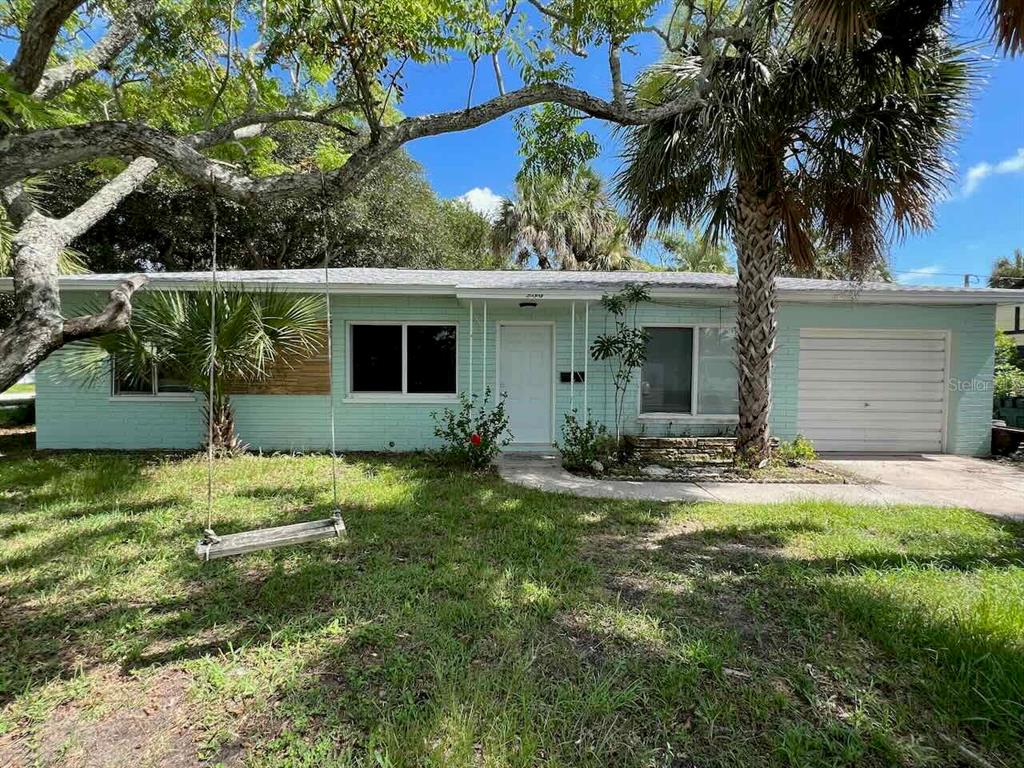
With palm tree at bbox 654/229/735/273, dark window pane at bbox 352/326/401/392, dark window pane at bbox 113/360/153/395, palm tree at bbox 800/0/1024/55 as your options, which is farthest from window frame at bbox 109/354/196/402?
palm tree at bbox 654/229/735/273

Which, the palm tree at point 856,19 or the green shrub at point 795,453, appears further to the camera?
the green shrub at point 795,453

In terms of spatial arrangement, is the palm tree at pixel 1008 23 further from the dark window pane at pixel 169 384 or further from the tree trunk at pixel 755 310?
the dark window pane at pixel 169 384

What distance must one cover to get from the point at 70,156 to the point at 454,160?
12125mm

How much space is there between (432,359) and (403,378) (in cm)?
60

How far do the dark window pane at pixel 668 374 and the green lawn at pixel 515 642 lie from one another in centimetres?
385

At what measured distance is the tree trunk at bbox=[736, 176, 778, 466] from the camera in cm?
720

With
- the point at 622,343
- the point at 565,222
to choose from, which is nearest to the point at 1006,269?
the point at 565,222

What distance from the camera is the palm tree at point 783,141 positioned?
5961 mm

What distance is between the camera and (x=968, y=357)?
29.0ft

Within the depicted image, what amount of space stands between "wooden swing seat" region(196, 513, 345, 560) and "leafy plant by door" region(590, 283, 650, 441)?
542cm

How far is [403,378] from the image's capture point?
28.1 ft

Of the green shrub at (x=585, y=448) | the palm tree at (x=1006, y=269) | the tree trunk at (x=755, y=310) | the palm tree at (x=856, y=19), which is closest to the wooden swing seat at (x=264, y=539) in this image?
the green shrub at (x=585, y=448)

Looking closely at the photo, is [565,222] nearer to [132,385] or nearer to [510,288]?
[510,288]

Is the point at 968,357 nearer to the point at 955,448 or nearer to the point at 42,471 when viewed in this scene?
the point at 955,448
